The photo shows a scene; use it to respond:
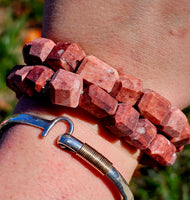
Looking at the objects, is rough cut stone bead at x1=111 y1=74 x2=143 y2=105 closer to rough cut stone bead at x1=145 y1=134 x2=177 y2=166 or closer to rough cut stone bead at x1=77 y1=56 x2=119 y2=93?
rough cut stone bead at x1=77 y1=56 x2=119 y2=93

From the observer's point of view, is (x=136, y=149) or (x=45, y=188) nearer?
(x=45, y=188)

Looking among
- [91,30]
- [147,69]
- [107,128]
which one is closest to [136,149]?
[107,128]

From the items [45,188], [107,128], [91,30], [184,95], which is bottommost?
[45,188]

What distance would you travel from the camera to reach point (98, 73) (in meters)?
0.79

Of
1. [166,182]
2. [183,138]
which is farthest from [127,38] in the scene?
[166,182]

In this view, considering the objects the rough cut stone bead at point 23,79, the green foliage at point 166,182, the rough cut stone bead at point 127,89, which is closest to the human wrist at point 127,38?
the rough cut stone bead at point 127,89

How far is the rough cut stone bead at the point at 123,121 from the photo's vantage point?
2.62 ft

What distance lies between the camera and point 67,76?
2.56ft

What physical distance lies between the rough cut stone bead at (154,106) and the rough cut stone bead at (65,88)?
0.56 ft

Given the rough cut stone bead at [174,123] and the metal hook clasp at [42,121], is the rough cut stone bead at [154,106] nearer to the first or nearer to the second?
the rough cut stone bead at [174,123]

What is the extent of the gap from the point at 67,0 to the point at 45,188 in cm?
46

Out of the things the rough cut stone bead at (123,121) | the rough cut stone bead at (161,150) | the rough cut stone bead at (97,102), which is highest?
the rough cut stone bead at (97,102)

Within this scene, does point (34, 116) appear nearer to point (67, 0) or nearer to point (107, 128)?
point (107, 128)

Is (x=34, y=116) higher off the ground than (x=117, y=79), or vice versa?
(x=117, y=79)
